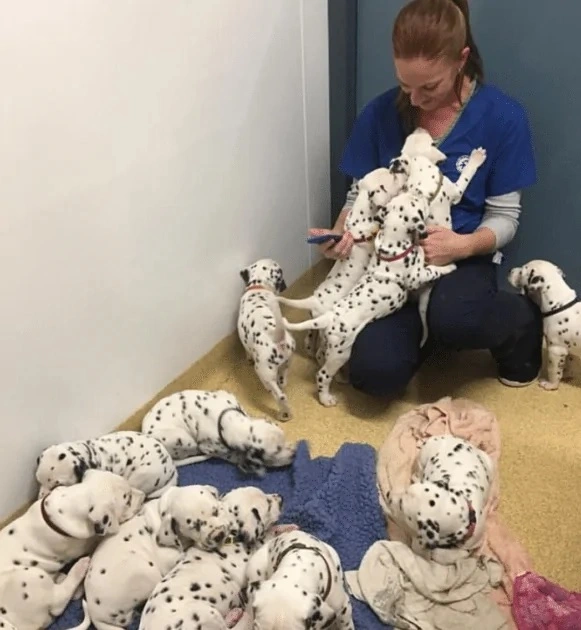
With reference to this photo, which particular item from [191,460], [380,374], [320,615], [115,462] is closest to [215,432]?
[191,460]

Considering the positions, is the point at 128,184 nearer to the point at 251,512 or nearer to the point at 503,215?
the point at 251,512

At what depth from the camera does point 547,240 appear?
10.5 ft

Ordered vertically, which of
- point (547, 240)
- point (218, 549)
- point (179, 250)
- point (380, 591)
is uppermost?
point (179, 250)

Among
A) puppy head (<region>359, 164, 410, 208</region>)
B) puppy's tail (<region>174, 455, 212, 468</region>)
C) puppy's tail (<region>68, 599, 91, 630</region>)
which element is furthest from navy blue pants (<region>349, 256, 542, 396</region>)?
puppy's tail (<region>68, 599, 91, 630</region>)

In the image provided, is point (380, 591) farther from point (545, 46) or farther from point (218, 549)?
point (545, 46)

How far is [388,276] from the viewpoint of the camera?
269 centimetres

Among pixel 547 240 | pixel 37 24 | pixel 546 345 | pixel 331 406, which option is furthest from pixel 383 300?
pixel 37 24

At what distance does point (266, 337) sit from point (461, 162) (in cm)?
95

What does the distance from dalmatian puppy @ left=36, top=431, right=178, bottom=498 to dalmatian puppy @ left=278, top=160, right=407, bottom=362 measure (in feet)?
2.51

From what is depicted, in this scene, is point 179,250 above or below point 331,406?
above

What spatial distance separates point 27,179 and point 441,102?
149cm

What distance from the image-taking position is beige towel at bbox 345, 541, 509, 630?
6.72 feet

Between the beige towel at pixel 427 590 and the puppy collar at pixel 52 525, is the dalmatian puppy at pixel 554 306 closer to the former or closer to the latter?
the beige towel at pixel 427 590

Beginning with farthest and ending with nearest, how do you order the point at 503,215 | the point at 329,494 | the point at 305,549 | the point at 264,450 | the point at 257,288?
the point at 257,288
the point at 503,215
the point at 264,450
the point at 329,494
the point at 305,549
